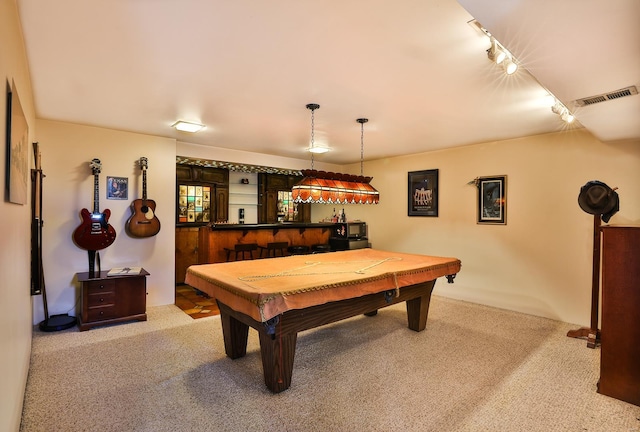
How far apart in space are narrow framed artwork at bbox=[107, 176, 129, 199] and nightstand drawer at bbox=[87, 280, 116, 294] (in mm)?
1135

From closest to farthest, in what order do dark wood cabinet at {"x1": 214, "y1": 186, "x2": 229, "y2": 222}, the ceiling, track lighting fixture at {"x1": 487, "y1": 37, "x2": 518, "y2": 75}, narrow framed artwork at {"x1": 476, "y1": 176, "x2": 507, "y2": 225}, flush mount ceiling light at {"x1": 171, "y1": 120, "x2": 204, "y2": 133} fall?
the ceiling → track lighting fixture at {"x1": 487, "y1": 37, "x2": 518, "y2": 75} → flush mount ceiling light at {"x1": 171, "y1": 120, "x2": 204, "y2": 133} → narrow framed artwork at {"x1": 476, "y1": 176, "x2": 507, "y2": 225} → dark wood cabinet at {"x1": 214, "y1": 186, "x2": 229, "y2": 222}

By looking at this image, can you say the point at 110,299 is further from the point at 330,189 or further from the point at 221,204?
the point at 221,204

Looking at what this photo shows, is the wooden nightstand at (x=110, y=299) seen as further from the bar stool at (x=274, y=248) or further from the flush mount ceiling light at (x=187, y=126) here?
the bar stool at (x=274, y=248)

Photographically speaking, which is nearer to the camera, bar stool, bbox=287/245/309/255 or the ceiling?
the ceiling

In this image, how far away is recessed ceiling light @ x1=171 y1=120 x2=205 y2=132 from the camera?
398cm

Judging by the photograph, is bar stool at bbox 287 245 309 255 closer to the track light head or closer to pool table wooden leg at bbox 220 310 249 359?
pool table wooden leg at bbox 220 310 249 359

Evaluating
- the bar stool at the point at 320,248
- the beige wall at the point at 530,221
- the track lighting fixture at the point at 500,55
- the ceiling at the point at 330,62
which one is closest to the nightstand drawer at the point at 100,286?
the ceiling at the point at 330,62

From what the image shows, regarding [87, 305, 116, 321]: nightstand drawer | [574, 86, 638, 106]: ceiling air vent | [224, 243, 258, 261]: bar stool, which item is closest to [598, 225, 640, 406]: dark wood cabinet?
[574, 86, 638, 106]: ceiling air vent

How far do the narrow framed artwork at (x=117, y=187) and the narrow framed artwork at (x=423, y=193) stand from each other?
Result: 4.42 metres

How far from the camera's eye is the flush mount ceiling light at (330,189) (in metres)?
3.43

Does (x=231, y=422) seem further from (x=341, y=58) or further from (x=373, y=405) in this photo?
(x=341, y=58)

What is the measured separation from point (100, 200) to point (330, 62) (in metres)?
3.58

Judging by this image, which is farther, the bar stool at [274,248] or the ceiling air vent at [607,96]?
the bar stool at [274,248]

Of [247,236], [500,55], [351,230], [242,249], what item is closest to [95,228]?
[242,249]
